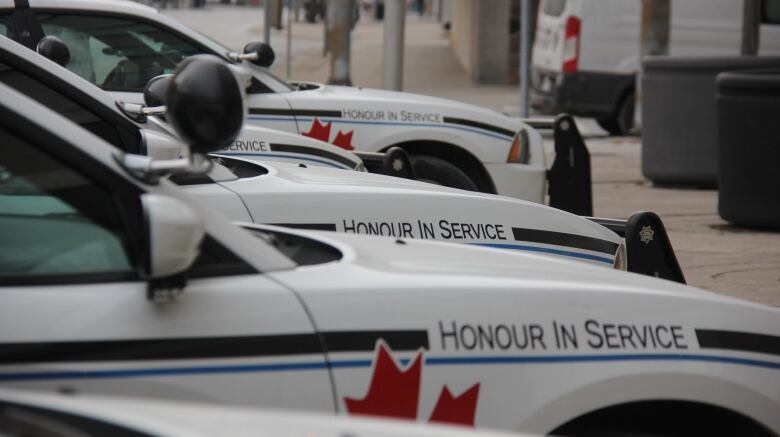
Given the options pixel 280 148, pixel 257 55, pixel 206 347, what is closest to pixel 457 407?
pixel 206 347

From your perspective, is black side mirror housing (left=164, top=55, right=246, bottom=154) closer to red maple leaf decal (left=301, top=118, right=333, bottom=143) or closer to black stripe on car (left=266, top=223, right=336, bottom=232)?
black stripe on car (left=266, top=223, right=336, bottom=232)

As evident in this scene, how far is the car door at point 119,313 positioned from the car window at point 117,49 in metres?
5.36

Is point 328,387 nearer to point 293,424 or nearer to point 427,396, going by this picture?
point 427,396

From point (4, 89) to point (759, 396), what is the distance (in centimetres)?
188

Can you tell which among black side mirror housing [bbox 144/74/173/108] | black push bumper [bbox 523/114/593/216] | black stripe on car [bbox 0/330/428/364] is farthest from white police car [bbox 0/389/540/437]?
black push bumper [bbox 523/114/593/216]

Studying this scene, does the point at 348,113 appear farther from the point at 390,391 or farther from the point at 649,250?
the point at 390,391

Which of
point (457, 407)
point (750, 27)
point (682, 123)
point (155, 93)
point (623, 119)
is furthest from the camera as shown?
point (623, 119)

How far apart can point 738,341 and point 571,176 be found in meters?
5.76

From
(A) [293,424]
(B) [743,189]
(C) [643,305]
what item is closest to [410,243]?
(C) [643,305]

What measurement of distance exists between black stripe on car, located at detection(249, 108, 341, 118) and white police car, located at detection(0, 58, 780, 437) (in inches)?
205

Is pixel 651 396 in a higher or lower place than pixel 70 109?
lower

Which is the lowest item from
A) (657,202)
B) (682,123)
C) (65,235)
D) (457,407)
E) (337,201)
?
(657,202)

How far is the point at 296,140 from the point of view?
288 inches

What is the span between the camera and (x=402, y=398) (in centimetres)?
310
